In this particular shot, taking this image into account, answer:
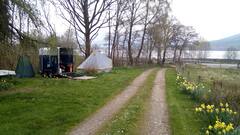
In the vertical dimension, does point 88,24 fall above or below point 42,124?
above

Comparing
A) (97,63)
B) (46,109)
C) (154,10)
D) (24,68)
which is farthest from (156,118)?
(154,10)

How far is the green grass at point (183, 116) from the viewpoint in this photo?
358 inches

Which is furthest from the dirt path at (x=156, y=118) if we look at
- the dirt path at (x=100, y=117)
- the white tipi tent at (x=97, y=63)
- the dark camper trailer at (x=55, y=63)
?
the white tipi tent at (x=97, y=63)

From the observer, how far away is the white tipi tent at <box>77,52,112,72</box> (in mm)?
30123

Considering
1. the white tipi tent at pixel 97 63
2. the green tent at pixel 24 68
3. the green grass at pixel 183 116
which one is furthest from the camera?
the white tipi tent at pixel 97 63

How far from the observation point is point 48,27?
15.1 m

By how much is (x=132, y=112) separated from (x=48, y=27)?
6.25m

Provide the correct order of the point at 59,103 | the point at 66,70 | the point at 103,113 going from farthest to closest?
the point at 66,70 < the point at 59,103 < the point at 103,113

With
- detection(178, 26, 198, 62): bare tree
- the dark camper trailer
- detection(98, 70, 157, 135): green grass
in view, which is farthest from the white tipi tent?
detection(178, 26, 198, 62): bare tree

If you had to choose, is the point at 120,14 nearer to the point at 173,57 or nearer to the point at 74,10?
the point at 74,10

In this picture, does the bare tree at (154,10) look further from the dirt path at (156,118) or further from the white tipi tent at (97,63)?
the dirt path at (156,118)

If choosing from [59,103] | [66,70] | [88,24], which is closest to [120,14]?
[88,24]

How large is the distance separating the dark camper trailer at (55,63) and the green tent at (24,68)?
1.37 metres

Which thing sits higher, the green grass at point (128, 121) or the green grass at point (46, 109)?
the green grass at point (46, 109)
